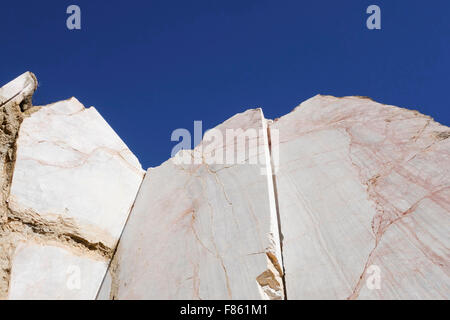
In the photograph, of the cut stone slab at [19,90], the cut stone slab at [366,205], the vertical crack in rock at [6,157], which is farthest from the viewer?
the cut stone slab at [19,90]

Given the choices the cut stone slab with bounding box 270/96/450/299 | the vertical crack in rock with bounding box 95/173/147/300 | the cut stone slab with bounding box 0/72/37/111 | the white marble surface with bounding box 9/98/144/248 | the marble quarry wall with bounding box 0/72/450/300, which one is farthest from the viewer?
the cut stone slab with bounding box 0/72/37/111

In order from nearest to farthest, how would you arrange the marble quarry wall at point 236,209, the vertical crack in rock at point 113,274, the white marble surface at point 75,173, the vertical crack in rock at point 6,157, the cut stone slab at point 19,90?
the marble quarry wall at point 236,209, the vertical crack in rock at point 6,157, the vertical crack in rock at point 113,274, the white marble surface at point 75,173, the cut stone slab at point 19,90

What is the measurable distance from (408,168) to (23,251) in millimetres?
1980

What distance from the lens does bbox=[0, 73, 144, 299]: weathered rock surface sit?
1.69 m

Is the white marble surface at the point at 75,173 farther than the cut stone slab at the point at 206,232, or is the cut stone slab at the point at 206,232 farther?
the white marble surface at the point at 75,173

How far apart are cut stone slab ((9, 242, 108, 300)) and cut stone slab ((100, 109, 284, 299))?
0.14 meters

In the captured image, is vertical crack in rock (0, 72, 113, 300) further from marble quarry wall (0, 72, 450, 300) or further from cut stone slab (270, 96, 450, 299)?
cut stone slab (270, 96, 450, 299)

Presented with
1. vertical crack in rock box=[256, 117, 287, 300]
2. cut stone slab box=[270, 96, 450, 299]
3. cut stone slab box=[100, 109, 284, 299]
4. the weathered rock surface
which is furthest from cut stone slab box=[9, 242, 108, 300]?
cut stone slab box=[270, 96, 450, 299]

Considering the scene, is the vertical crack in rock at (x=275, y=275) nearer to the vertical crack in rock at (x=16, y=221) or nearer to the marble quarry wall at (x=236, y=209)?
the marble quarry wall at (x=236, y=209)

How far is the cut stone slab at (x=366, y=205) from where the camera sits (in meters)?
1.41

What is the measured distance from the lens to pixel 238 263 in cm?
161

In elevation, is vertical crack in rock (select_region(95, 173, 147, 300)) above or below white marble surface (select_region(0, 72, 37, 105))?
below

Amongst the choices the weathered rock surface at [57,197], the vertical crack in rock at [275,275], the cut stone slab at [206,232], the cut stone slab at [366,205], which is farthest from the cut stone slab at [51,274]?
the cut stone slab at [366,205]
